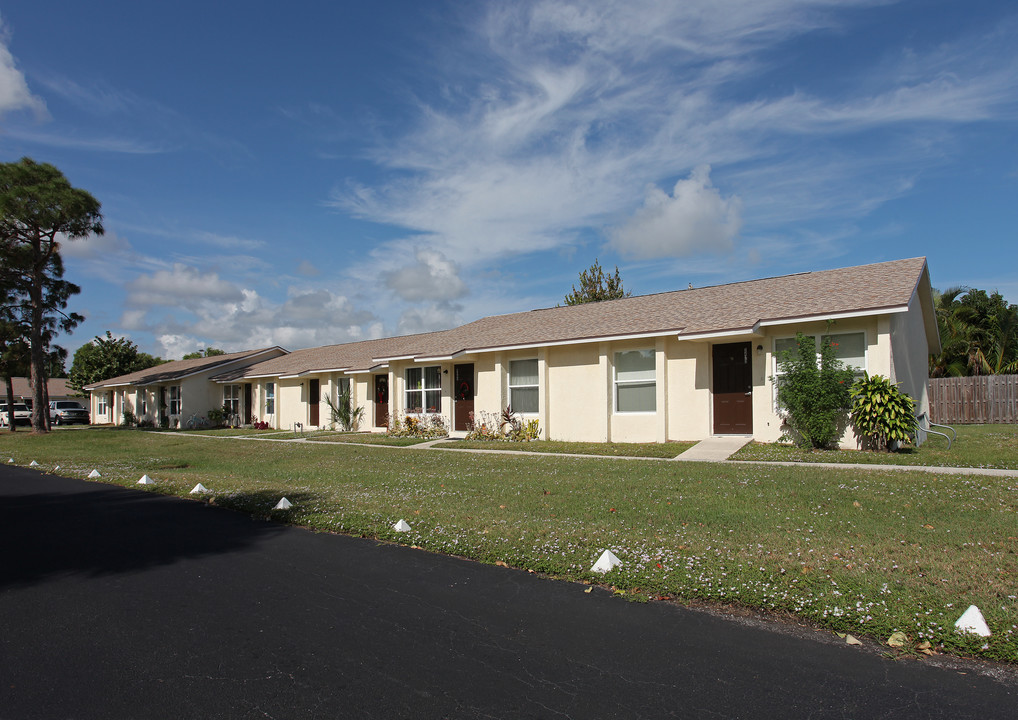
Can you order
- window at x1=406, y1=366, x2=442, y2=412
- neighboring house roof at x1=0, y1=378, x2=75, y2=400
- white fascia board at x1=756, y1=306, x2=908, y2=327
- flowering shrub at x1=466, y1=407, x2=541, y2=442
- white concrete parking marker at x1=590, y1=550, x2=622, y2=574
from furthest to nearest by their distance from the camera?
neighboring house roof at x1=0, y1=378, x2=75, y2=400 < window at x1=406, y1=366, x2=442, y2=412 < flowering shrub at x1=466, y1=407, x2=541, y2=442 < white fascia board at x1=756, y1=306, x2=908, y2=327 < white concrete parking marker at x1=590, y1=550, x2=622, y2=574

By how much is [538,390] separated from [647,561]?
1307 cm

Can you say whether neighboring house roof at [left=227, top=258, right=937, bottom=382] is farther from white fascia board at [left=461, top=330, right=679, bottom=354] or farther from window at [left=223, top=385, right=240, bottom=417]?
window at [left=223, top=385, right=240, bottom=417]

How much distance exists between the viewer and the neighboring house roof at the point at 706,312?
13945 millimetres

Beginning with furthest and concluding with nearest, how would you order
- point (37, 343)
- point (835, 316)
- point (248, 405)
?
1. point (248, 405)
2. point (37, 343)
3. point (835, 316)

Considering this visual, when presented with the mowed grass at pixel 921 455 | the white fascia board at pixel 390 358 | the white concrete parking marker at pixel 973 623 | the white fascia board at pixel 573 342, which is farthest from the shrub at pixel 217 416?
the white concrete parking marker at pixel 973 623

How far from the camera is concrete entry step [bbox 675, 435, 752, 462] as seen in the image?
1303cm

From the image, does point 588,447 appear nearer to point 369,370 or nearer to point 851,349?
point 851,349

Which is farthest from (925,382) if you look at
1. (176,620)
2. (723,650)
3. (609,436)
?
(176,620)

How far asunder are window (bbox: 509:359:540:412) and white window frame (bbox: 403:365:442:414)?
344cm

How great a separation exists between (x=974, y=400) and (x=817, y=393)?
1582 centimetres

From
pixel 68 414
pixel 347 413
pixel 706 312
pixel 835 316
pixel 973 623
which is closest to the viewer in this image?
pixel 973 623

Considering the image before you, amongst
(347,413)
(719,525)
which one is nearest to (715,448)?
(719,525)

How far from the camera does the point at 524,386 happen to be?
A: 764 inches

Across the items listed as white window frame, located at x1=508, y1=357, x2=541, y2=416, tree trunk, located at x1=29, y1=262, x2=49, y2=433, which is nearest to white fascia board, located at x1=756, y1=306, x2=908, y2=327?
white window frame, located at x1=508, y1=357, x2=541, y2=416
